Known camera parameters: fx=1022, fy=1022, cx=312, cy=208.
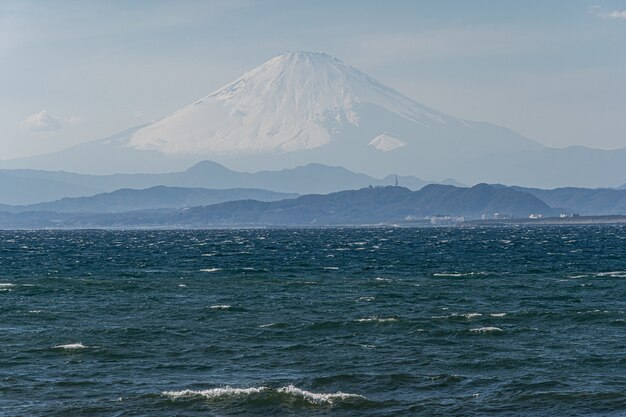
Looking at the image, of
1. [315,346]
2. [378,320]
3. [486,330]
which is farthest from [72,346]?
[486,330]

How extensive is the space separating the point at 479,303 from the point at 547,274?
96.2 feet

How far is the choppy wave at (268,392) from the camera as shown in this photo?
3844 centimetres

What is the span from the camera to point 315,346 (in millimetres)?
50438

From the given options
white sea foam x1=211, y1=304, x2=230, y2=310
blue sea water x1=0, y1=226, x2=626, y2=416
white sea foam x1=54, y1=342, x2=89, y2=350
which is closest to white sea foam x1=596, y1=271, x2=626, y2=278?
blue sea water x1=0, y1=226, x2=626, y2=416

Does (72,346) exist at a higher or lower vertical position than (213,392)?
higher

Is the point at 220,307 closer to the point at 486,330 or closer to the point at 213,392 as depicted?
the point at 486,330

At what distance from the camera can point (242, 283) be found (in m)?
88.3

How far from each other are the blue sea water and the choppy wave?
10 centimetres

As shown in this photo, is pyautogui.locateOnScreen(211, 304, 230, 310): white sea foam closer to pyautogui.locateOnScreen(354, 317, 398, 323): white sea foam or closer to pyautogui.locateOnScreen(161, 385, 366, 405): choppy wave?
pyautogui.locateOnScreen(354, 317, 398, 323): white sea foam

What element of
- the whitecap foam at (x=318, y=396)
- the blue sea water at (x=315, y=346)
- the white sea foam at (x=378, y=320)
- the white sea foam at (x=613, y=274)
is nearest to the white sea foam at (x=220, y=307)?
the blue sea water at (x=315, y=346)

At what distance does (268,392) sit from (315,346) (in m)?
11.1

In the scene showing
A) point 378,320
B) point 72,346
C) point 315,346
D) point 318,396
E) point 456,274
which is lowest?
point 318,396

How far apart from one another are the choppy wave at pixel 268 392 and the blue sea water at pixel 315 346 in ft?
0.33

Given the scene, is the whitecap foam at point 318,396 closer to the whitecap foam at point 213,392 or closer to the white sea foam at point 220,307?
the whitecap foam at point 213,392
